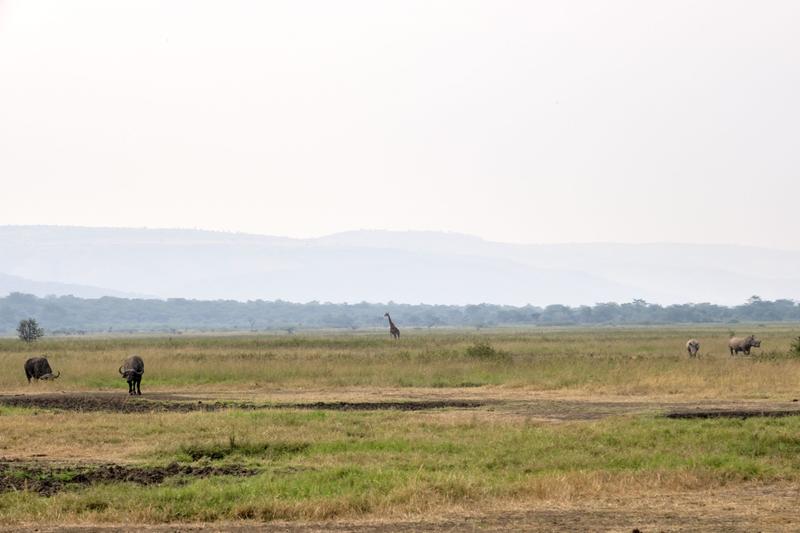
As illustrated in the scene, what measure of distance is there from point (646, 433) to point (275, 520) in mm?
9452

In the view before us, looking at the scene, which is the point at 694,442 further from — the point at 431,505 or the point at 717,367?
the point at 717,367

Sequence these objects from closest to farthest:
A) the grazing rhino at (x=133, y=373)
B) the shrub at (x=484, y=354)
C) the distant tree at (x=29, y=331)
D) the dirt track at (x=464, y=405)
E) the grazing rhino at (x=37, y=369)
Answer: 1. the dirt track at (x=464, y=405)
2. the grazing rhino at (x=133, y=373)
3. the grazing rhino at (x=37, y=369)
4. the shrub at (x=484, y=354)
5. the distant tree at (x=29, y=331)

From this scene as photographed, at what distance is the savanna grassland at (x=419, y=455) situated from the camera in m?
16.3

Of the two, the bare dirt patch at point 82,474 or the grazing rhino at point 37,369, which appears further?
the grazing rhino at point 37,369

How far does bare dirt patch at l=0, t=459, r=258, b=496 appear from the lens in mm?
18509

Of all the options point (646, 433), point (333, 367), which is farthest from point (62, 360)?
point (646, 433)

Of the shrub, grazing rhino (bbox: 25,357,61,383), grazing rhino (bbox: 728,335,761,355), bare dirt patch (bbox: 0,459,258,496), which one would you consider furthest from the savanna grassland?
grazing rhino (bbox: 728,335,761,355)

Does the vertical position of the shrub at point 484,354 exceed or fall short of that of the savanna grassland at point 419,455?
it exceeds it

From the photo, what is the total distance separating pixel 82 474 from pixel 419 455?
530 centimetres

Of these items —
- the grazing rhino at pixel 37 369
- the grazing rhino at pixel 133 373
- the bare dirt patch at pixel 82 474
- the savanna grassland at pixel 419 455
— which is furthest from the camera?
the grazing rhino at pixel 37 369

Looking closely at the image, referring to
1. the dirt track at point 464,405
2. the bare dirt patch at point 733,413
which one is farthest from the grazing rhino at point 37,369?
the bare dirt patch at point 733,413

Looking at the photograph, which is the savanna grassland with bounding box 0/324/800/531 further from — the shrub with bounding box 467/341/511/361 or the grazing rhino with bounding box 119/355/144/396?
the shrub with bounding box 467/341/511/361

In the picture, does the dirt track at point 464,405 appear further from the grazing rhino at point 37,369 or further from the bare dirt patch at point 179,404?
the grazing rhino at point 37,369

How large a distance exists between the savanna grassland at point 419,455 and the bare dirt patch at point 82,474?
6cm
